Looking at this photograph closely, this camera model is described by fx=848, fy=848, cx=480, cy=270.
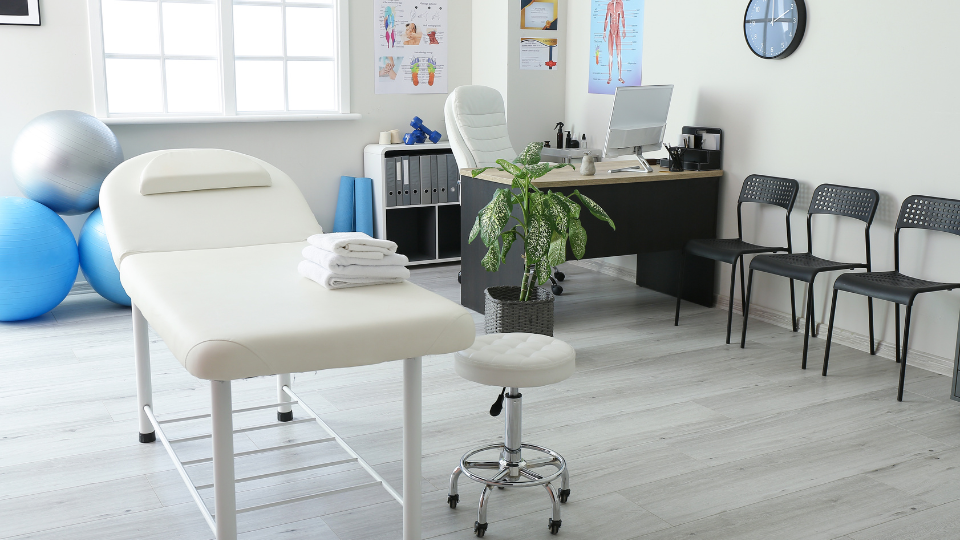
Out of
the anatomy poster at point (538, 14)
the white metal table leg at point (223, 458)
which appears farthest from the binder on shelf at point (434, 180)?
the white metal table leg at point (223, 458)

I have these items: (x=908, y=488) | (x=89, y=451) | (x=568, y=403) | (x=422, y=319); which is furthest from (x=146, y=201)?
(x=908, y=488)

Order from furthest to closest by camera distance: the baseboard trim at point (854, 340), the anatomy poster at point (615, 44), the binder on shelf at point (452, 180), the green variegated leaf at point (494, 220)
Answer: the binder on shelf at point (452, 180) < the anatomy poster at point (615, 44) < the baseboard trim at point (854, 340) < the green variegated leaf at point (494, 220)

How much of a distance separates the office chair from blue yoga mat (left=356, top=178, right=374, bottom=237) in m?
0.98

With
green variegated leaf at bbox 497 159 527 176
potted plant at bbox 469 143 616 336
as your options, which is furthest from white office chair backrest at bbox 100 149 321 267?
green variegated leaf at bbox 497 159 527 176

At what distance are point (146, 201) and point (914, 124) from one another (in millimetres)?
3047

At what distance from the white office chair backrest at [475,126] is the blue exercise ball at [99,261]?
1880mm

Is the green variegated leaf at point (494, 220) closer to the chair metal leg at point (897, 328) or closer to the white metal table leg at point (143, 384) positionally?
the white metal table leg at point (143, 384)

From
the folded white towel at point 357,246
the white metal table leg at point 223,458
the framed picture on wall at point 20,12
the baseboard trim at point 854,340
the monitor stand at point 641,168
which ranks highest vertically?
the framed picture on wall at point 20,12

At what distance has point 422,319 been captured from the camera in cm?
192

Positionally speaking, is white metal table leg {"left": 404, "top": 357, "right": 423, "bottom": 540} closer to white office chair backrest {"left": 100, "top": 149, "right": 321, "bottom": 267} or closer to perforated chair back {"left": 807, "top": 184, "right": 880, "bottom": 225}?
white office chair backrest {"left": 100, "top": 149, "right": 321, "bottom": 267}

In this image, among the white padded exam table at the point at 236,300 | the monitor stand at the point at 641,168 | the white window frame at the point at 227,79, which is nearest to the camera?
the white padded exam table at the point at 236,300

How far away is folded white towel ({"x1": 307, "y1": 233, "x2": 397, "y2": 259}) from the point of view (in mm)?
2111

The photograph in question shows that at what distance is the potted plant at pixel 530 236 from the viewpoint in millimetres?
3549

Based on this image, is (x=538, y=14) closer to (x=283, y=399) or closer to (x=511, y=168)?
(x=511, y=168)
